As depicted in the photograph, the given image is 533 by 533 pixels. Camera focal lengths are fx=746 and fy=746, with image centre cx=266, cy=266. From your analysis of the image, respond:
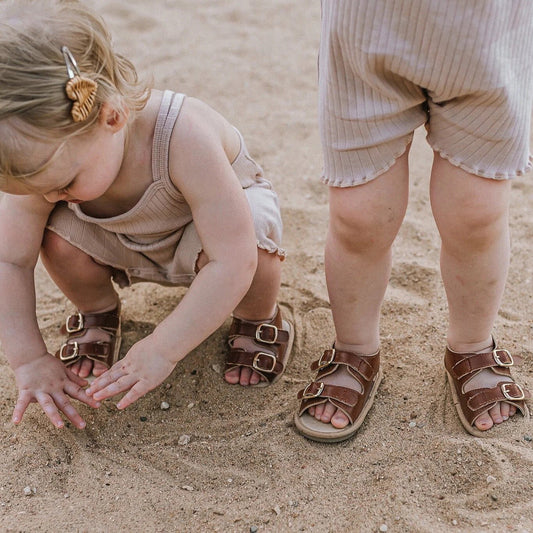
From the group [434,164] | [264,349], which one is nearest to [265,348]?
[264,349]

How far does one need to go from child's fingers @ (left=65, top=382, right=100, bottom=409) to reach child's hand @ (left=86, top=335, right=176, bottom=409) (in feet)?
0.17

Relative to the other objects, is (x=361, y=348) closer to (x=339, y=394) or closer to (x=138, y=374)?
(x=339, y=394)

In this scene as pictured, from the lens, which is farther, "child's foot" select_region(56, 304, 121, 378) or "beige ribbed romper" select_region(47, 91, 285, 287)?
"child's foot" select_region(56, 304, 121, 378)

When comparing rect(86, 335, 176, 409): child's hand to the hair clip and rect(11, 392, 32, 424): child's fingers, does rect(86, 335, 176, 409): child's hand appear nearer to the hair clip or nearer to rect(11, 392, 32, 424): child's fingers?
rect(11, 392, 32, 424): child's fingers

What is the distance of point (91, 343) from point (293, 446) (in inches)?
25.4

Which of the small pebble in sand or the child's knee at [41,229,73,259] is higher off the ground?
the child's knee at [41,229,73,259]

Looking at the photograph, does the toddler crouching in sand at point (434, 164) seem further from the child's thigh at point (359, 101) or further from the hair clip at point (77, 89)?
the hair clip at point (77, 89)

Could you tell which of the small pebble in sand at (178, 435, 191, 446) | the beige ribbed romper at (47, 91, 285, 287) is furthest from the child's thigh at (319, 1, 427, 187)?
the small pebble in sand at (178, 435, 191, 446)

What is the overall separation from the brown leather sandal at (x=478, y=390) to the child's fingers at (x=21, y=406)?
3.35 feet

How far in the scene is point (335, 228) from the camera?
172cm

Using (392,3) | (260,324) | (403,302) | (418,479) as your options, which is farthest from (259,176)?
(418,479)

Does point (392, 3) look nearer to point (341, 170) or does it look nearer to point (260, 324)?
point (341, 170)

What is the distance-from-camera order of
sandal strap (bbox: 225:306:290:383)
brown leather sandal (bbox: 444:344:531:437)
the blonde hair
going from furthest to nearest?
1. sandal strap (bbox: 225:306:290:383)
2. brown leather sandal (bbox: 444:344:531:437)
3. the blonde hair

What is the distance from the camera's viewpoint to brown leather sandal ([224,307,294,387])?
1964 mm
